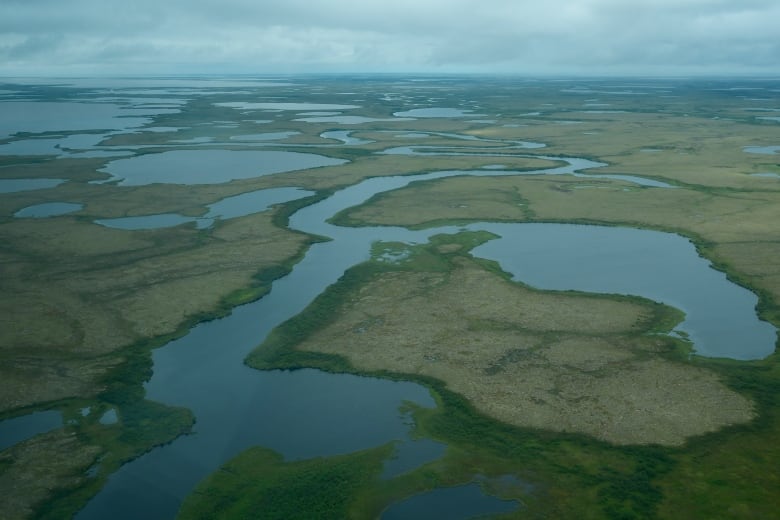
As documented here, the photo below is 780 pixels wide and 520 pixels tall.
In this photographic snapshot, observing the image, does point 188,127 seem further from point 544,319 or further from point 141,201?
point 544,319

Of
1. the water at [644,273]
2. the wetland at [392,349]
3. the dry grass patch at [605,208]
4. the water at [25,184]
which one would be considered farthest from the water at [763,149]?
the water at [25,184]

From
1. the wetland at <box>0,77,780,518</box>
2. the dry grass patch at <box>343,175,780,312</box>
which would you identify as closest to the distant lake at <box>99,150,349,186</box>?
the wetland at <box>0,77,780,518</box>

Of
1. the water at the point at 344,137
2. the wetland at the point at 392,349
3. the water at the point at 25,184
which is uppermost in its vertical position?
the water at the point at 344,137

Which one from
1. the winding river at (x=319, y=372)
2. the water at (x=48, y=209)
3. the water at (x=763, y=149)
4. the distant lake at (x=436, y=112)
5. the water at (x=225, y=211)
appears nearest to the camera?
the winding river at (x=319, y=372)

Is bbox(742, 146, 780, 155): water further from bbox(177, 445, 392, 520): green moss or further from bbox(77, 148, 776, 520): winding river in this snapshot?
bbox(177, 445, 392, 520): green moss

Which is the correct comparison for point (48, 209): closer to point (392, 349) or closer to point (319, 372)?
point (319, 372)

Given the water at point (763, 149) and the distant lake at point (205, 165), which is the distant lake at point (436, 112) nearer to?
the distant lake at point (205, 165)
